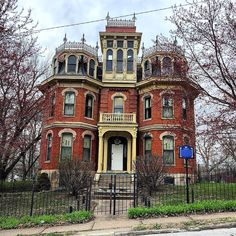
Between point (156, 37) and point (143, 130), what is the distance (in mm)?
9441

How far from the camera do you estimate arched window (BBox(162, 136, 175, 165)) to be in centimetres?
2204

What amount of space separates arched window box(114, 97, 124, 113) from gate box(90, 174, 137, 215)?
5.62 metres

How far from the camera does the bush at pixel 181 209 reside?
32.2 feet

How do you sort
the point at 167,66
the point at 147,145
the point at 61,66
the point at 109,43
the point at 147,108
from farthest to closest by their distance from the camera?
1. the point at 109,43
2. the point at 61,66
3. the point at 147,108
4. the point at 147,145
5. the point at 167,66

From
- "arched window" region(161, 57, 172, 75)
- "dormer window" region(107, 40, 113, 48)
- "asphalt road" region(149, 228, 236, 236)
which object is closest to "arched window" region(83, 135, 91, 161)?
"dormer window" region(107, 40, 113, 48)

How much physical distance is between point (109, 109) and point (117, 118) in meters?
1.46

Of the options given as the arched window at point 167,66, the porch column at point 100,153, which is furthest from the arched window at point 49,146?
the arched window at point 167,66

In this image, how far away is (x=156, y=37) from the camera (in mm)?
15195

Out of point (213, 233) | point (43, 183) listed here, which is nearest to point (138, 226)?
point (213, 233)

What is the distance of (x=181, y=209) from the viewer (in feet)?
32.8

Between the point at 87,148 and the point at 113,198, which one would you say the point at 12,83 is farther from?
the point at 87,148

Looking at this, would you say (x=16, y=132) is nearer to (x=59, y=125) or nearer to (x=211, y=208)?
(x=211, y=208)

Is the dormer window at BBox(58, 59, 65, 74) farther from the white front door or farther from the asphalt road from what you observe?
the asphalt road

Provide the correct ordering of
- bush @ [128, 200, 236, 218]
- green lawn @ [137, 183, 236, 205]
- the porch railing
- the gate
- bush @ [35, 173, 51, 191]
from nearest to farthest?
bush @ [128, 200, 236, 218], the gate, green lawn @ [137, 183, 236, 205], bush @ [35, 173, 51, 191], the porch railing
